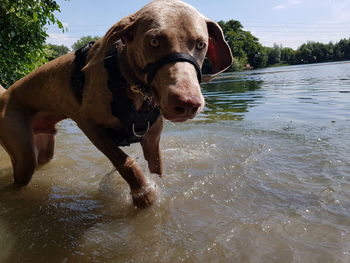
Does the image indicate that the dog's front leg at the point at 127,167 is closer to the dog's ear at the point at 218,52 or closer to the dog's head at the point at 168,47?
the dog's head at the point at 168,47

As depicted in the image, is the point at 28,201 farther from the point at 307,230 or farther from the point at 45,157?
the point at 307,230

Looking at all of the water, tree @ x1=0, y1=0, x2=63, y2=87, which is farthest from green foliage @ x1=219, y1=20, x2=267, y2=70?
the water

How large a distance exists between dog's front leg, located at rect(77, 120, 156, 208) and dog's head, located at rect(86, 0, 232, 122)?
0.63 metres

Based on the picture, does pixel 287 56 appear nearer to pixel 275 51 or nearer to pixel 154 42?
pixel 275 51

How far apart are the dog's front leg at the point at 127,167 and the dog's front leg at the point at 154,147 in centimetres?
50

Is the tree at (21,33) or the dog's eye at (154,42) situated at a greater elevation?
the tree at (21,33)

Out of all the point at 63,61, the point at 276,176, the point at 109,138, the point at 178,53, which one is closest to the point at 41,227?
the point at 109,138

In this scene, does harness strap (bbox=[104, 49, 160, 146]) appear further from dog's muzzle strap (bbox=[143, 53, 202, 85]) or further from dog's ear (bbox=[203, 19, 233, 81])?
dog's ear (bbox=[203, 19, 233, 81])

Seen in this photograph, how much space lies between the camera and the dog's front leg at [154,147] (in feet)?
9.99

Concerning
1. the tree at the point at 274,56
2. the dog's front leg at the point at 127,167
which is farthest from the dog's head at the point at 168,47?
the tree at the point at 274,56

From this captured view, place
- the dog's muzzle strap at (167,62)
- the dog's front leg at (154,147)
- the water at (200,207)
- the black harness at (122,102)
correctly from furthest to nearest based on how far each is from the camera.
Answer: the dog's front leg at (154,147), the black harness at (122,102), the water at (200,207), the dog's muzzle strap at (167,62)

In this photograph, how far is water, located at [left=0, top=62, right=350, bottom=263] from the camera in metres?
2.01

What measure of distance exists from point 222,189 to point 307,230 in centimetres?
96

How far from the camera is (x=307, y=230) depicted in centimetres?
215
